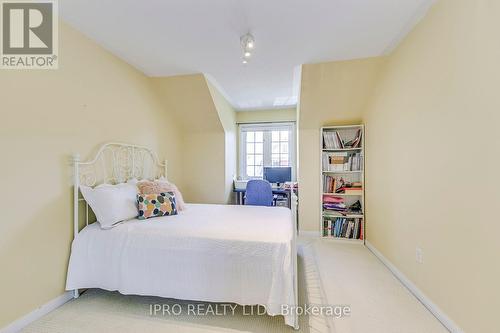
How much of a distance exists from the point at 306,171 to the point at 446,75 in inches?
88.5

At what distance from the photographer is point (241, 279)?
163 centimetres

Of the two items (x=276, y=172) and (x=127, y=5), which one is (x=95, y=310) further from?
(x=276, y=172)

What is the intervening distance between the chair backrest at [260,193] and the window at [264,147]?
131 cm

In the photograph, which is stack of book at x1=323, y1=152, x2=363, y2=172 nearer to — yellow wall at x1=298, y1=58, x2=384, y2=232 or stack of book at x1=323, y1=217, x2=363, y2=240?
yellow wall at x1=298, y1=58, x2=384, y2=232

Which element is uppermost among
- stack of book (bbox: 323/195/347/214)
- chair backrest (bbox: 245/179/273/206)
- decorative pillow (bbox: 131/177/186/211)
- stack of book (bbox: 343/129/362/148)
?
stack of book (bbox: 343/129/362/148)

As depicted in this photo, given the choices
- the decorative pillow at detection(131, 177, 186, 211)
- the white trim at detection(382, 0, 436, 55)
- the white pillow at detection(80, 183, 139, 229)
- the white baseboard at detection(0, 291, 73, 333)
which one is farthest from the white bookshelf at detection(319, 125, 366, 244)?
the white baseboard at detection(0, 291, 73, 333)

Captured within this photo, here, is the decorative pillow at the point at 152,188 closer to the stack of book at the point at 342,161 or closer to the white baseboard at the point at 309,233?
the white baseboard at the point at 309,233

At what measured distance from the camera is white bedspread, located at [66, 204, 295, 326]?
5.22 ft

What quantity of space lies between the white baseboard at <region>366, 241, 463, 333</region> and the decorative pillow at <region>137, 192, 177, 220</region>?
8.00 feet

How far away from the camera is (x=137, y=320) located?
5.51ft

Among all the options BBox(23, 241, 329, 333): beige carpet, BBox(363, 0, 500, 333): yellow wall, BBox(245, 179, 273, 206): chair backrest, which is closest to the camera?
BBox(363, 0, 500, 333): yellow wall

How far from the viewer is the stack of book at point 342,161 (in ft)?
11.3

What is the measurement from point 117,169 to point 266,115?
3045mm

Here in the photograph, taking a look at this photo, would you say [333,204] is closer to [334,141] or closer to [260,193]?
[334,141]
